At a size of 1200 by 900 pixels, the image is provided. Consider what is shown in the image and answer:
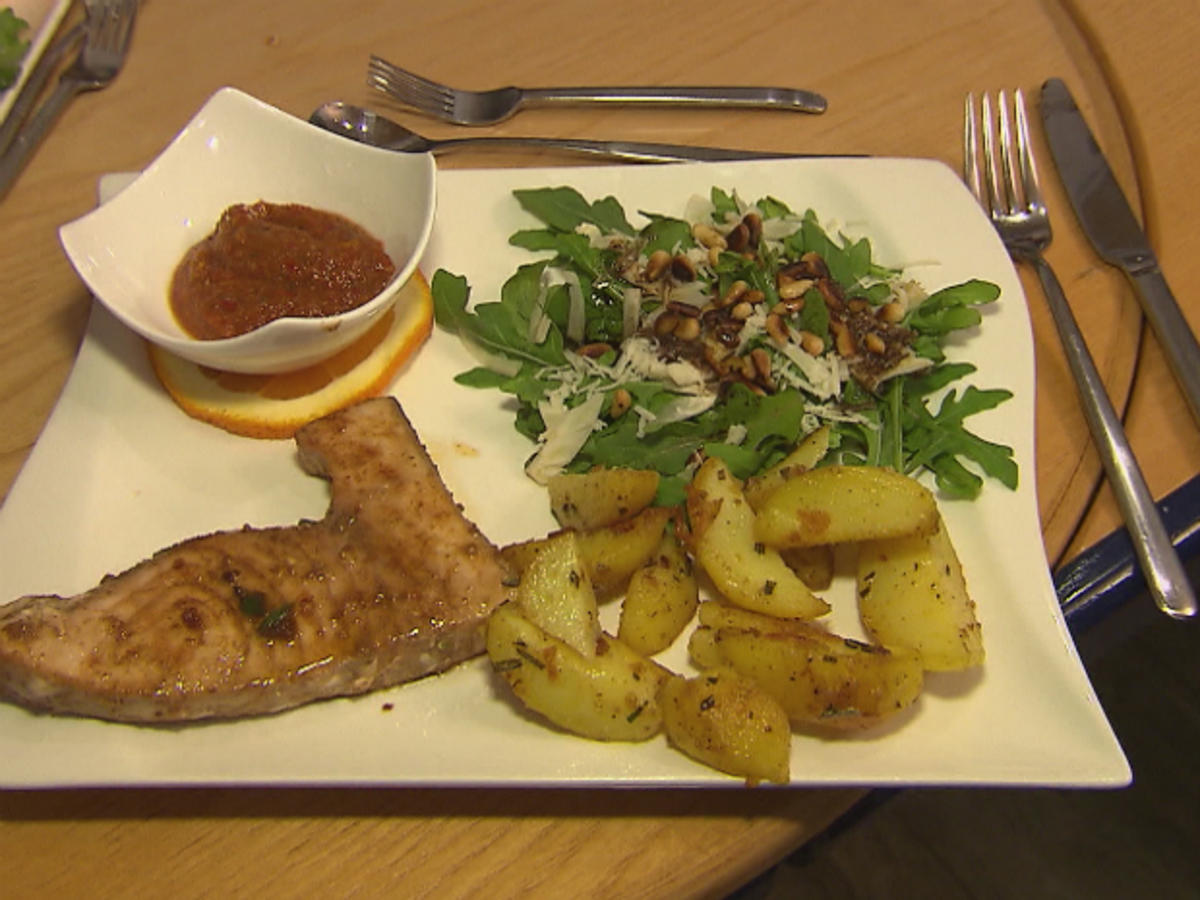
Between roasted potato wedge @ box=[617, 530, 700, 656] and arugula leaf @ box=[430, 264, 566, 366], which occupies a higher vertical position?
arugula leaf @ box=[430, 264, 566, 366]

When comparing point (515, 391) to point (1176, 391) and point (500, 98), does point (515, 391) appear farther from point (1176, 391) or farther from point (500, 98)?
point (1176, 391)

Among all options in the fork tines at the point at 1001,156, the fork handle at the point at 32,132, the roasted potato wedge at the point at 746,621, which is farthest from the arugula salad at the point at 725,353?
the fork handle at the point at 32,132

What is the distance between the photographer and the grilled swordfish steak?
68.5 inches

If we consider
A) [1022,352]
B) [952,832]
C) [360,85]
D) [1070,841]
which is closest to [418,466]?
[1022,352]

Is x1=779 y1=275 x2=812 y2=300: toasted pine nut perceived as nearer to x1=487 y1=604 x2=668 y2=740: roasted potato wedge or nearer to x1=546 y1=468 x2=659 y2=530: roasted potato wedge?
x1=546 y1=468 x2=659 y2=530: roasted potato wedge

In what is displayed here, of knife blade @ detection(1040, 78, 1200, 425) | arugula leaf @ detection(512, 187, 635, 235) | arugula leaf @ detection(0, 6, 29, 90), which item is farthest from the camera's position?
arugula leaf @ detection(0, 6, 29, 90)

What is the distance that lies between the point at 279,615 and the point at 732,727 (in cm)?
88

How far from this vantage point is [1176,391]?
2.48 metres

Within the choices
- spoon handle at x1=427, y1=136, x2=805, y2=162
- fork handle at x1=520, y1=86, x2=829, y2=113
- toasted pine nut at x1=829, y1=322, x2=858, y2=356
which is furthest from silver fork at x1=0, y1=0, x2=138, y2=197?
toasted pine nut at x1=829, y1=322, x2=858, y2=356

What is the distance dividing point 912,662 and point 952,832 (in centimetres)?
182

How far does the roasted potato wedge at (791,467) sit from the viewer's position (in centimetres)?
203

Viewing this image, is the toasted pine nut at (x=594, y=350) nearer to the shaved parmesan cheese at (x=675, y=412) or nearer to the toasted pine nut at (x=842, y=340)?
the shaved parmesan cheese at (x=675, y=412)

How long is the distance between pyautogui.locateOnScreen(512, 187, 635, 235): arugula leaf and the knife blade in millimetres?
1388

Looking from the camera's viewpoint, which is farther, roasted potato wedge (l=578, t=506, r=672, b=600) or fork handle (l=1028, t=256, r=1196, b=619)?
fork handle (l=1028, t=256, r=1196, b=619)
